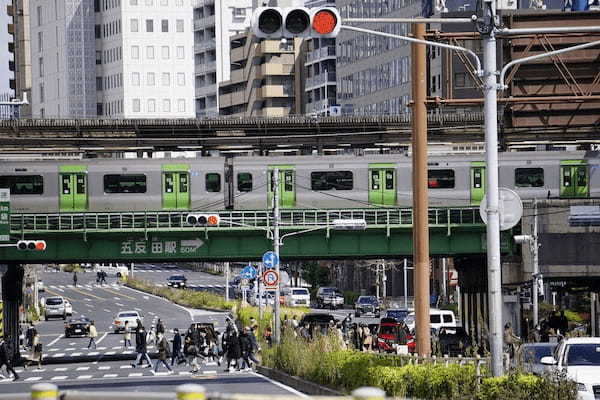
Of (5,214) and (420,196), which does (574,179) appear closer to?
(5,214)

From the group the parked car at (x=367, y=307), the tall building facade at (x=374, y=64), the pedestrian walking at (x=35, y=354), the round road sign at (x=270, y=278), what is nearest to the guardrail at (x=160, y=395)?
the round road sign at (x=270, y=278)

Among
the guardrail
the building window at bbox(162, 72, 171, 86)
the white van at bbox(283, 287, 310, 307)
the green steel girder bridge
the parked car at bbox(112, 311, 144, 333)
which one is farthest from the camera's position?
the building window at bbox(162, 72, 171, 86)

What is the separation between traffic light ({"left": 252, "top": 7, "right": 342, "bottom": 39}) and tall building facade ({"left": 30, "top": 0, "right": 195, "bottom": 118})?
157 meters

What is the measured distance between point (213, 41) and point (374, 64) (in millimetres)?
50731

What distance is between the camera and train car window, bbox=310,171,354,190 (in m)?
65.0

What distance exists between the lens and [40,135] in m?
84.0

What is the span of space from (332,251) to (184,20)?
11844cm

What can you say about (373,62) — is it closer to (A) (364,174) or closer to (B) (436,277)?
(B) (436,277)

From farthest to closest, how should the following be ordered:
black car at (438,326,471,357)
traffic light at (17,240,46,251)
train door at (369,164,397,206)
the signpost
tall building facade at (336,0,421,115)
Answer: tall building facade at (336,0,421,115) → train door at (369,164,397,206) → the signpost → traffic light at (17,240,46,251) → black car at (438,326,471,357)

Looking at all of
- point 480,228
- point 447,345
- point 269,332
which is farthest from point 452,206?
point 447,345

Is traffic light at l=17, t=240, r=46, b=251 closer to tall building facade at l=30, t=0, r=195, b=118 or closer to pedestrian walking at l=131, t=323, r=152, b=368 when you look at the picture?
pedestrian walking at l=131, t=323, r=152, b=368

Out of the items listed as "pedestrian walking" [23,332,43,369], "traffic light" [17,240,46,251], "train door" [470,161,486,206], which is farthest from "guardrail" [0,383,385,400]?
"train door" [470,161,486,206]

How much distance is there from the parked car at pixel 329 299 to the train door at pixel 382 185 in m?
53.7

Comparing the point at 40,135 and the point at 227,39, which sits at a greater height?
the point at 227,39
